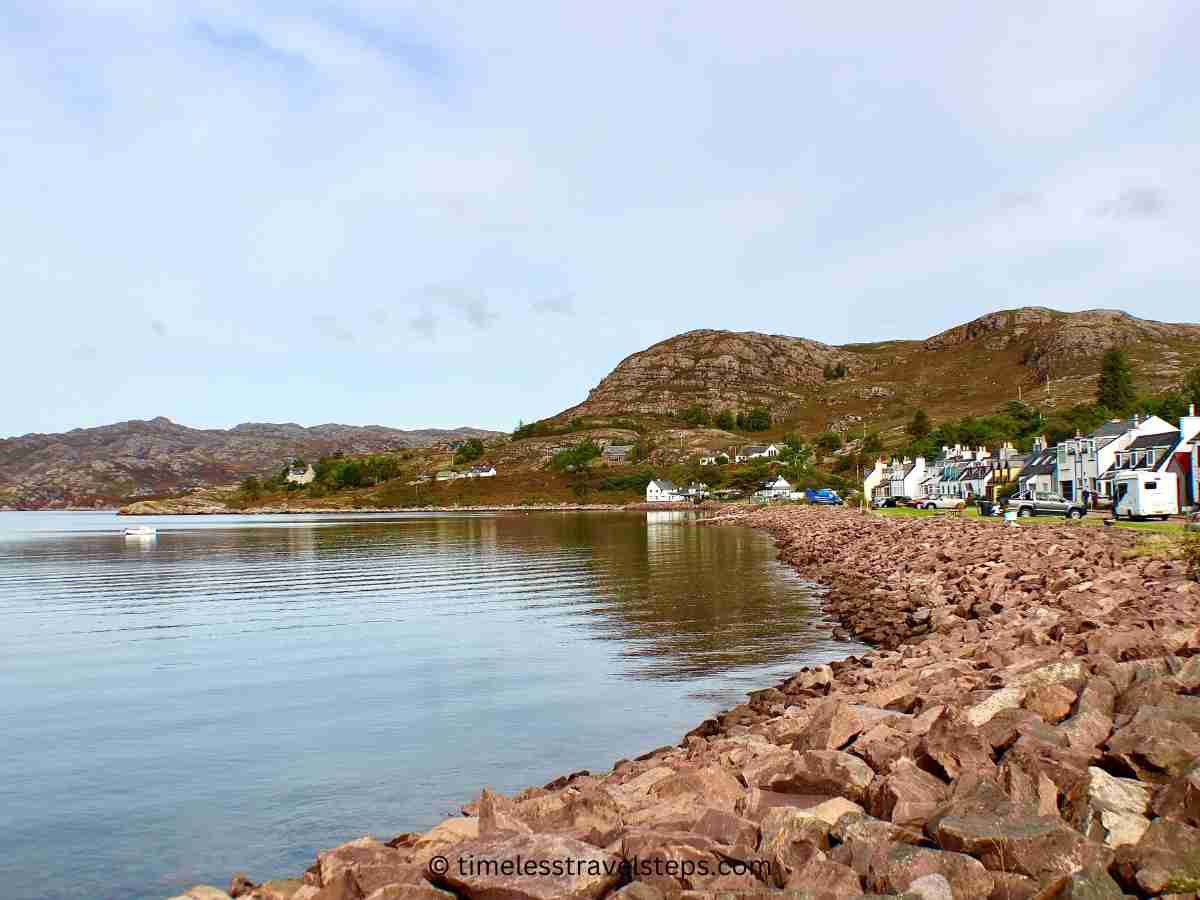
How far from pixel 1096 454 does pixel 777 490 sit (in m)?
97.1

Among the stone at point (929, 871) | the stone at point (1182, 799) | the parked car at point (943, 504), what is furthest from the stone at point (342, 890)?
the parked car at point (943, 504)

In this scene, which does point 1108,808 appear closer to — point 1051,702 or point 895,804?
point 895,804

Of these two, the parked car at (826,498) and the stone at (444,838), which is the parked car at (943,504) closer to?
the parked car at (826,498)

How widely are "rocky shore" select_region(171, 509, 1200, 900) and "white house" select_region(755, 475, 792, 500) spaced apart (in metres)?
157

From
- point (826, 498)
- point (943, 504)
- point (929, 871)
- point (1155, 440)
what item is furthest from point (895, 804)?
point (826, 498)

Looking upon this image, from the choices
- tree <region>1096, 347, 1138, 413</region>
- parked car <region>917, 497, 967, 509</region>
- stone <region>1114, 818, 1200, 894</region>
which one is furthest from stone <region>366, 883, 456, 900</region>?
tree <region>1096, 347, 1138, 413</region>

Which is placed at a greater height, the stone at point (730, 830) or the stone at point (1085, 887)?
the stone at point (1085, 887)

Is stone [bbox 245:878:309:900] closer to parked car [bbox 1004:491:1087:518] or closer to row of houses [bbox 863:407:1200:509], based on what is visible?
parked car [bbox 1004:491:1087:518]

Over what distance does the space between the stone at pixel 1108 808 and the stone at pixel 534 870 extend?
12.8 feet

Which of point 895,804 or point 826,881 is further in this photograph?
point 895,804

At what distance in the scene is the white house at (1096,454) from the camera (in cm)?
7869

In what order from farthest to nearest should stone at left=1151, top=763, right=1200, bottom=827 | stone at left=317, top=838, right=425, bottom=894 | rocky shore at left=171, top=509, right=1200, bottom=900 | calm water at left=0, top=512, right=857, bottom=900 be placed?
calm water at left=0, top=512, right=857, bottom=900, stone at left=317, top=838, right=425, bottom=894, stone at left=1151, top=763, right=1200, bottom=827, rocky shore at left=171, top=509, right=1200, bottom=900

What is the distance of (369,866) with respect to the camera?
791 cm

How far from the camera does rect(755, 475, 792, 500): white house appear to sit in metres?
173
